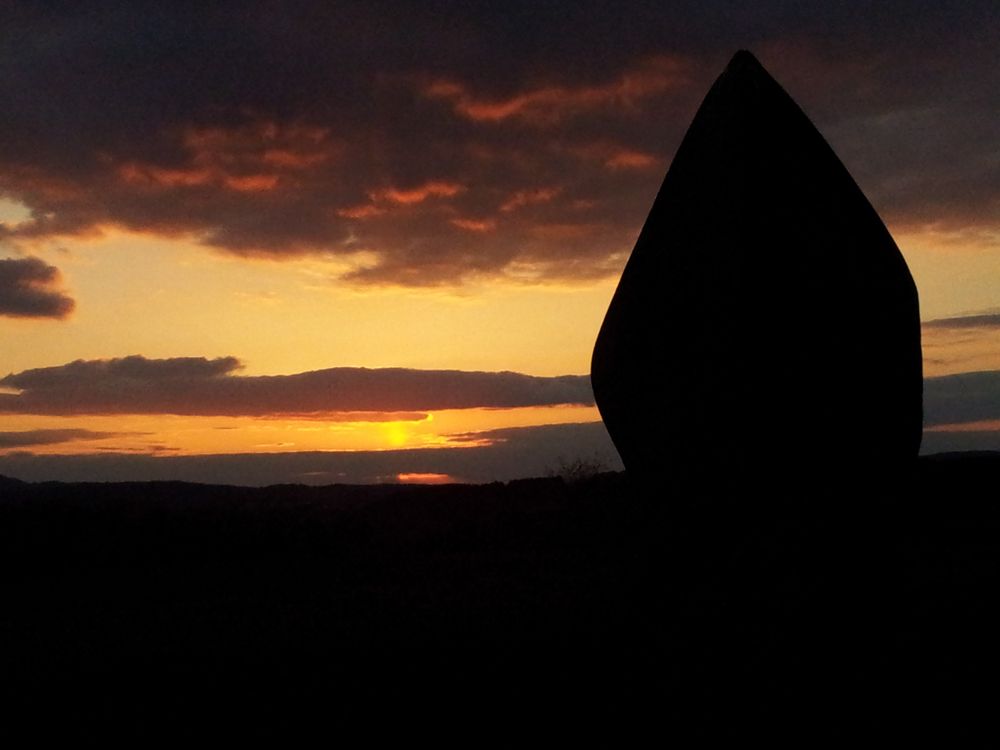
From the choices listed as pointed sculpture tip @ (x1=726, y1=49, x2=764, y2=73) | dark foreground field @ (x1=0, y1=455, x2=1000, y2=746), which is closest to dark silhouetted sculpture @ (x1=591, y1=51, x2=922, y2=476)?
pointed sculpture tip @ (x1=726, y1=49, x2=764, y2=73)

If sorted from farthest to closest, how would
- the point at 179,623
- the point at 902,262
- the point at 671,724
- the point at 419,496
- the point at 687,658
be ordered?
1. the point at 419,496
2. the point at 179,623
3. the point at 902,262
4. the point at 687,658
5. the point at 671,724

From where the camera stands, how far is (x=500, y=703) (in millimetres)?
5535

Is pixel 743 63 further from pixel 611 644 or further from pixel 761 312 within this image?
pixel 611 644

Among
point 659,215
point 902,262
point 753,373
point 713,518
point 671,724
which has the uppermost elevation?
point 659,215

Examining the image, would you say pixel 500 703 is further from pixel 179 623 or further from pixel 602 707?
pixel 179 623

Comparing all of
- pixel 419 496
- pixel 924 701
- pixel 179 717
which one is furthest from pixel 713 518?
pixel 419 496

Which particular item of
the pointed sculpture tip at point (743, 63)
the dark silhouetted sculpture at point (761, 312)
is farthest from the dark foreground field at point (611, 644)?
the pointed sculpture tip at point (743, 63)

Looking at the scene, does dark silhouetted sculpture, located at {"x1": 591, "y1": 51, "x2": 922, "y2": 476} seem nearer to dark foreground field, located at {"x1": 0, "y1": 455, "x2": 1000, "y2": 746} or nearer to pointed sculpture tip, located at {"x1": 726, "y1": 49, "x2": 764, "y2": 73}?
pointed sculpture tip, located at {"x1": 726, "y1": 49, "x2": 764, "y2": 73}

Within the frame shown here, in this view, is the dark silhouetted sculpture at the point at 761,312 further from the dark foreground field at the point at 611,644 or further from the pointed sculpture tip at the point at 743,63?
the dark foreground field at the point at 611,644

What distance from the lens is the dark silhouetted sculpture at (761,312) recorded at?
5.48 meters

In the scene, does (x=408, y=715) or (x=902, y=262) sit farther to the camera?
(x=902, y=262)

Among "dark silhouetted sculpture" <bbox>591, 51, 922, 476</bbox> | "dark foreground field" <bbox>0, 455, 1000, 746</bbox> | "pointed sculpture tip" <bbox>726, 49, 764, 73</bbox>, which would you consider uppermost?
"pointed sculpture tip" <bbox>726, 49, 764, 73</bbox>

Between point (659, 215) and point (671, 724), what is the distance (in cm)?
315

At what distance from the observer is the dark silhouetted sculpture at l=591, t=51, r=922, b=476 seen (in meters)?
5.48
